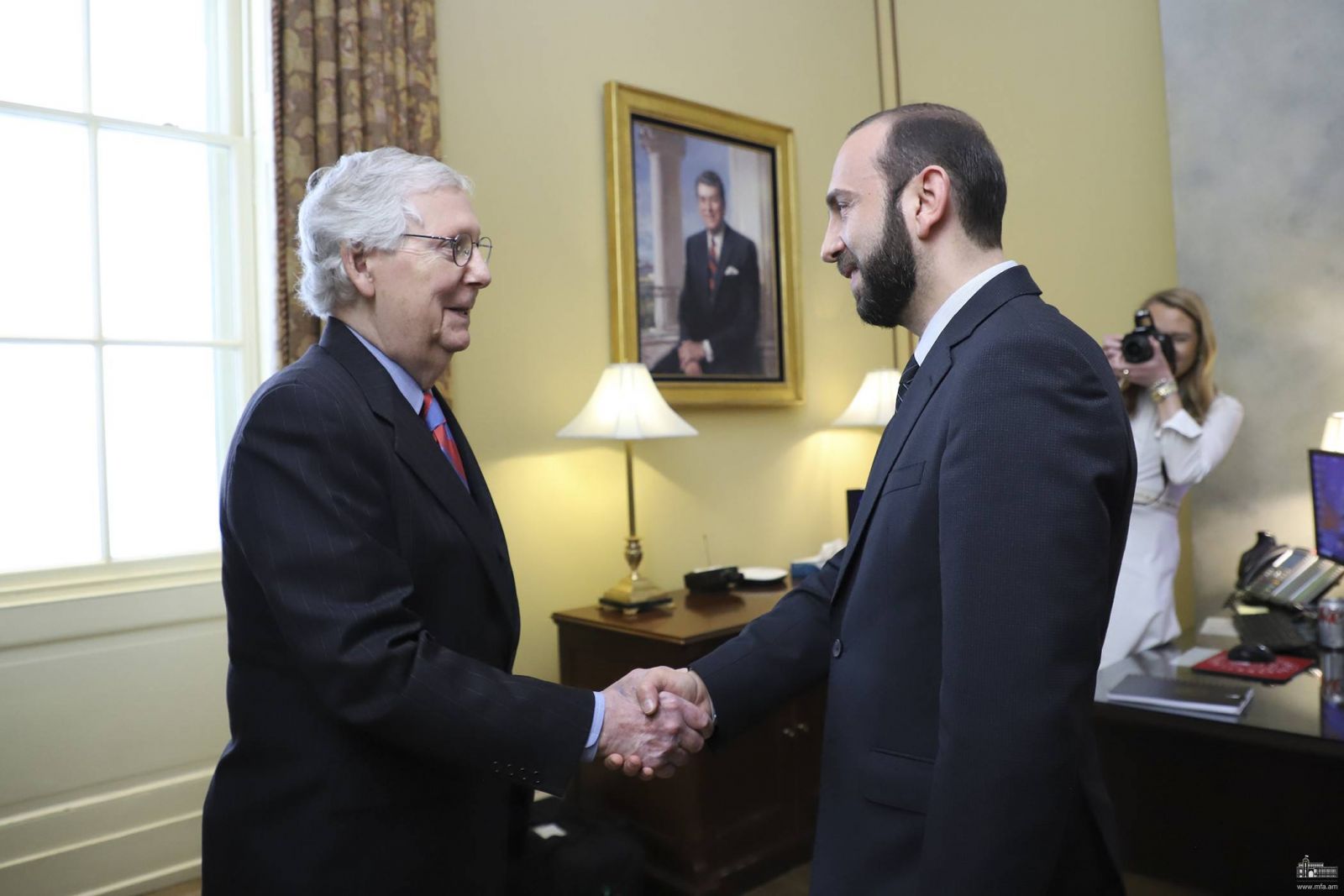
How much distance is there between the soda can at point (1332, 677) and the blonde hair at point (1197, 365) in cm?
90

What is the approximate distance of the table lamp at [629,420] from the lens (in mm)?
3316

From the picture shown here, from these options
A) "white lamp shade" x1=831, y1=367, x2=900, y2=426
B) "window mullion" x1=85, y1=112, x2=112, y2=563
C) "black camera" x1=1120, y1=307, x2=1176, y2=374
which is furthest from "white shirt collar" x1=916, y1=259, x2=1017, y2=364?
"white lamp shade" x1=831, y1=367, x2=900, y2=426

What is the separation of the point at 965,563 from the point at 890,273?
0.50 m

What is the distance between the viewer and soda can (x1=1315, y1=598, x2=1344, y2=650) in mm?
2793

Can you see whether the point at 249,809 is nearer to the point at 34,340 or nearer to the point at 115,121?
the point at 34,340

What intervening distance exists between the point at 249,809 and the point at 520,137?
2.77m

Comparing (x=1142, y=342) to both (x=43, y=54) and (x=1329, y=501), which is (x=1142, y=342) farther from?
(x=43, y=54)

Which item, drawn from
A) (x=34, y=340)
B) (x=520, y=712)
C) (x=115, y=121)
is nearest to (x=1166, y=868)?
(x=520, y=712)

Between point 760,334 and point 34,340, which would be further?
point 760,334

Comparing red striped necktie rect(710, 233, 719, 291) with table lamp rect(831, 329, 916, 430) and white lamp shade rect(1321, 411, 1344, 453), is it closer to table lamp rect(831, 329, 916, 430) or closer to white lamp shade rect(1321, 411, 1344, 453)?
table lamp rect(831, 329, 916, 430)

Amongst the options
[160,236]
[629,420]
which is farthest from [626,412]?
[160,236]

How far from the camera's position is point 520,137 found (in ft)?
11.9

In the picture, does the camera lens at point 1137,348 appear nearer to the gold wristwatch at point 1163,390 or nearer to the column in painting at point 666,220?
the gold wristwatch at point 1163,390

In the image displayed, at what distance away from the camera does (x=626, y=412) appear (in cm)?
334
